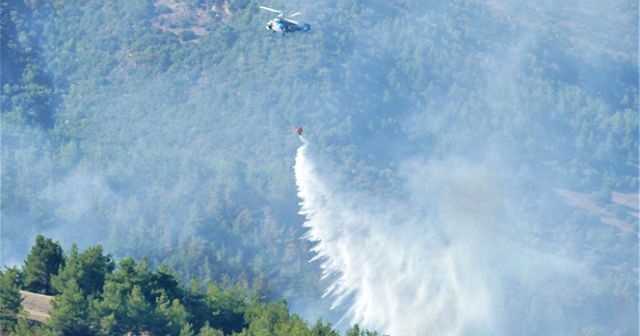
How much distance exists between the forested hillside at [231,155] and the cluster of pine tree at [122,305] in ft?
127

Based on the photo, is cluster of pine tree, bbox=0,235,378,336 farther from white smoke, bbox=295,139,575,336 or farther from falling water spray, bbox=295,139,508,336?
white smoke, bbox=295,139,575,336

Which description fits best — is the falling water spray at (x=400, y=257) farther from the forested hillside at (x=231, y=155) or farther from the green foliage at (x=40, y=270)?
the green foliage at (x=40, y=270)

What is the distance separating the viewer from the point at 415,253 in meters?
149

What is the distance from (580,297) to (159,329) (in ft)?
216

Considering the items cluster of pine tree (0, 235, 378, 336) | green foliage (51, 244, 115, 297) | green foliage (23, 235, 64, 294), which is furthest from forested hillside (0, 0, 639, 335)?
green foliage (23, 235, 64, 294)

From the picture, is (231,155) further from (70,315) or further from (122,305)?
(70,315)

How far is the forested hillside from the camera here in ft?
536

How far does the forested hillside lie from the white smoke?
193 centimetres

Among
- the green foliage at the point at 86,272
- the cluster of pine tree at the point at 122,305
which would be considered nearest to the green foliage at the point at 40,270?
the cluster of pine tree at the point at 122,305

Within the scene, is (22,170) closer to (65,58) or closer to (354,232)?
(65,58)

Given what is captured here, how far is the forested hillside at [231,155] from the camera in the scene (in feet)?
536

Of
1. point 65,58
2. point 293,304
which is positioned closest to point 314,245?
point 293,304

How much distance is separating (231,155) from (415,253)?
3576 cm

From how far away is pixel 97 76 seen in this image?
196m
